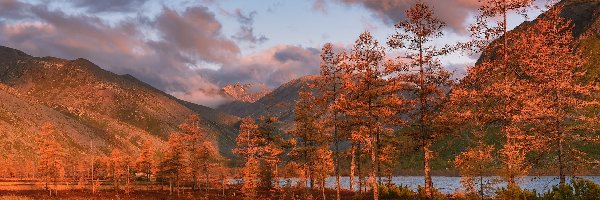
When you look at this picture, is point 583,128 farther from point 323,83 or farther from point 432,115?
point 323,83

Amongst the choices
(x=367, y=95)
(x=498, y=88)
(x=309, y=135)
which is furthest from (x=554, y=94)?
(x=309, y=135)

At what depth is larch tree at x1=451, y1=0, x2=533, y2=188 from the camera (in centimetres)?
3119

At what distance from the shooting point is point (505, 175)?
2808cm

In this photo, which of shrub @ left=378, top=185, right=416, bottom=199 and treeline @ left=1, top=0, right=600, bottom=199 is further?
shrub @ left=378, top=185, right=416, bottom=199

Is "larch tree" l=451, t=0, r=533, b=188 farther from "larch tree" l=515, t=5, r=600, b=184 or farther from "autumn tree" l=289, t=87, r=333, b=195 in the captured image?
"autumn tree" l=289, t=87, r=333, b=195

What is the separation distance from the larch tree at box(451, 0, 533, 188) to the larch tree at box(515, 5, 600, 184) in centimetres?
72

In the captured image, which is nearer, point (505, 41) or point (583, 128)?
point (583, 128)

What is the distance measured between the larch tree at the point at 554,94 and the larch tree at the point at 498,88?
72 cm

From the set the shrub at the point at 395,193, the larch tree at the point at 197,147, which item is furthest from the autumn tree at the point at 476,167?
the larch tree at the point at 197,147

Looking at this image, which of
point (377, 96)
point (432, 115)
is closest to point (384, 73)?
point (377, 96)

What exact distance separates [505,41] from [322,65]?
16930 mm

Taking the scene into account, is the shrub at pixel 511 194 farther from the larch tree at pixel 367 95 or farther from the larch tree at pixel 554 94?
the larch tree at pixel 367 95

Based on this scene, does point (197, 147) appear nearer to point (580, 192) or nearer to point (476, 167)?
point (476, 167)

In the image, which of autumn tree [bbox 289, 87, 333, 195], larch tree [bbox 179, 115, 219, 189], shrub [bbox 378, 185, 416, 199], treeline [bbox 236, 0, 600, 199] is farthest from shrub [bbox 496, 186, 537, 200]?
larch tree [bbox 179, 115, 219, 189]
